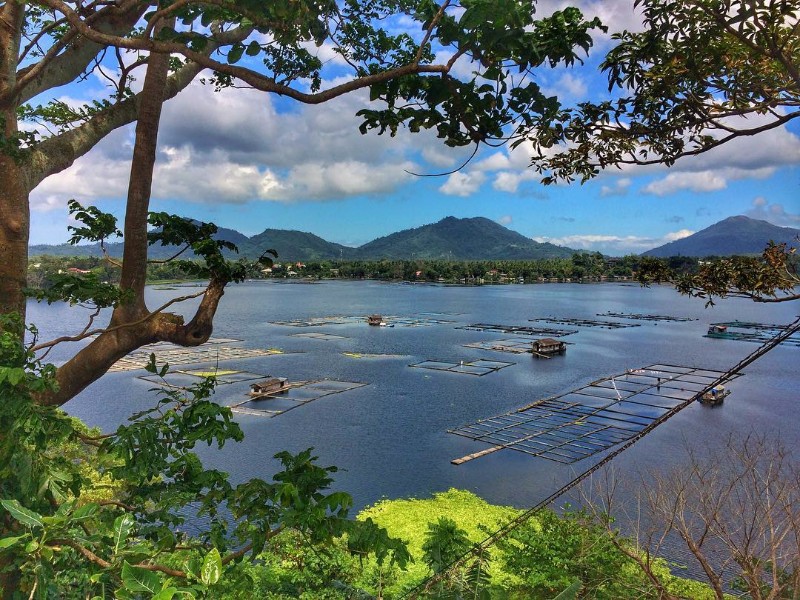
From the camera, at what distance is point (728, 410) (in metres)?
26.6

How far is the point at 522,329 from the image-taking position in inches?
2010

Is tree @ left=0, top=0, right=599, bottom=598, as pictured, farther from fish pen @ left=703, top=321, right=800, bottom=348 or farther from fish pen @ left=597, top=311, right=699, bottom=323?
fish pen @ left=597, top=311, right=699, bottom=323

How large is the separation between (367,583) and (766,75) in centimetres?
943

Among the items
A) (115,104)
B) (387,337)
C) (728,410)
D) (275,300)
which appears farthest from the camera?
(275,300)

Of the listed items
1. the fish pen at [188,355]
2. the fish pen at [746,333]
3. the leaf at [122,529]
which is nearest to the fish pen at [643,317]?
the fish pen at [746,333]

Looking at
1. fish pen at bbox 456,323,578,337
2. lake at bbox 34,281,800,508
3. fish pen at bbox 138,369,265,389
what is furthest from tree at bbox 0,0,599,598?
fish pen at bbox 456,323,578,337

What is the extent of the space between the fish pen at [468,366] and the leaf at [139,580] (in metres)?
32.0

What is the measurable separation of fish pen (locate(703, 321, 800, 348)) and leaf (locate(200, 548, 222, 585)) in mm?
51213

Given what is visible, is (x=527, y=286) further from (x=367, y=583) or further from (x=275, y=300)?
(x=367, y=583)

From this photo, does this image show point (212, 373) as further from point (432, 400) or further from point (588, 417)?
point (588, 417)

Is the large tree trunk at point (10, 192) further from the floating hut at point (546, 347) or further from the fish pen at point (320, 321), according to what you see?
the fish pen at point (320, 321)

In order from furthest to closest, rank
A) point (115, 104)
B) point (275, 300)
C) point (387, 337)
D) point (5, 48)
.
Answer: point (275, 300) < point (387, 337) < point (115, 104) < point (5, 48)

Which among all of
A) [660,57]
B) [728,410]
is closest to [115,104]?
[660,57]

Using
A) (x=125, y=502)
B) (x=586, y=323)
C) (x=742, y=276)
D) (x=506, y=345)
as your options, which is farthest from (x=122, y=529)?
(x=586, y=323)
